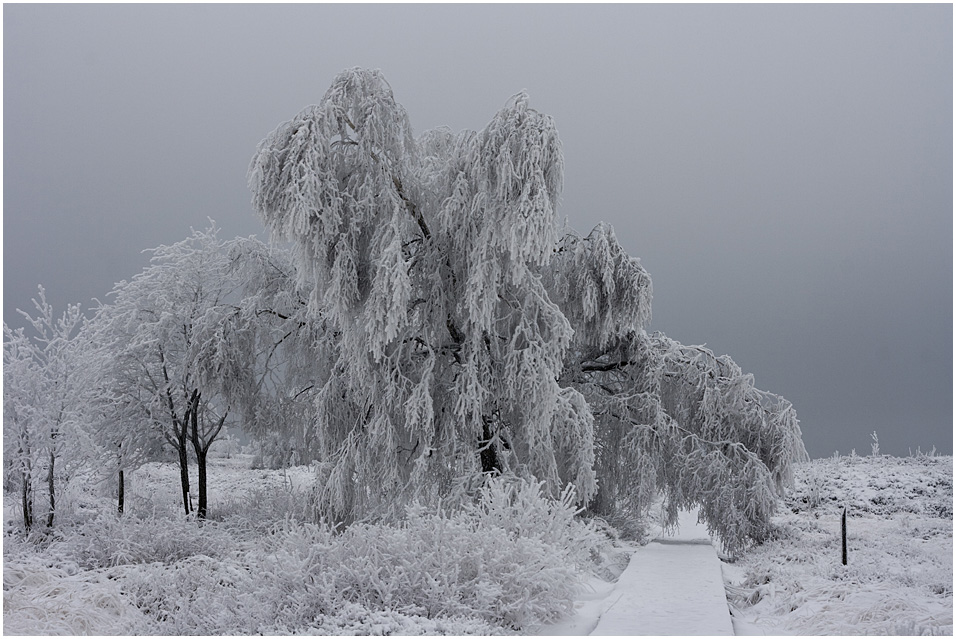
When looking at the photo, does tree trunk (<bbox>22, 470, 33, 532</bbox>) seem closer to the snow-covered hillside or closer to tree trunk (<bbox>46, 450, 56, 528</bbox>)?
tree trunk (<bbox>46, 450, 56, 528</bbox>)

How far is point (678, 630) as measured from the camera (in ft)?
16.6

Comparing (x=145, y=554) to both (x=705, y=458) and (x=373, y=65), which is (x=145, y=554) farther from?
(x=705, y=458)

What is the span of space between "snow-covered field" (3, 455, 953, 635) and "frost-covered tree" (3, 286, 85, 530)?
1.34m

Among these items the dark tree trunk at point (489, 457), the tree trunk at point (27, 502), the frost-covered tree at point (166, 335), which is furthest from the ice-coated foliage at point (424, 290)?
the tree trunk at point (27, 502)

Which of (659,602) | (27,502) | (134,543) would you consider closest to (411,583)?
(659,602)

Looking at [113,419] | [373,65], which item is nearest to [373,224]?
[373,65]

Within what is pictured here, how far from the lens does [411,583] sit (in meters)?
5.34

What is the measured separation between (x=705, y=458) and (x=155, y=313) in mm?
8844

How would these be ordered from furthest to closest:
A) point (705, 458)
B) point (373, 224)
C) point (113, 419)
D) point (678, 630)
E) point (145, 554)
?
point (113, 419), point (705, 458), point (373, 224), point (145, 554), point (678, 630)

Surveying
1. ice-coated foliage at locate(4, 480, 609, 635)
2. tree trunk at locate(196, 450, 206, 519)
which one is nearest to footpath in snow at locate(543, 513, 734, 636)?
ice-coated foliage at locate(4, 480, 609, 635)

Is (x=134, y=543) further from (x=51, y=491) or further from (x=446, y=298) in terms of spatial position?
(x=446, y=298)

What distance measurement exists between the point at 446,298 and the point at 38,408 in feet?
18.0

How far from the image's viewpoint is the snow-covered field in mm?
5184

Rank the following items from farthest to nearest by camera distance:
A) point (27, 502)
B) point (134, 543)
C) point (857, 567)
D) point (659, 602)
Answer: point (27, 502) < point (134, 543) < point (857, 567) < point (659, 602)
